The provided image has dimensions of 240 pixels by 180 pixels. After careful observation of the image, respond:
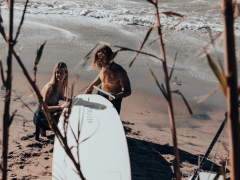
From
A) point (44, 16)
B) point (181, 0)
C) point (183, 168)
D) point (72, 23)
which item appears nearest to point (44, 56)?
point (72, 23)

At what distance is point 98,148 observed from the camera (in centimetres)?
578

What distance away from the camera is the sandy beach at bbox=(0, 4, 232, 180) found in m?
6.80

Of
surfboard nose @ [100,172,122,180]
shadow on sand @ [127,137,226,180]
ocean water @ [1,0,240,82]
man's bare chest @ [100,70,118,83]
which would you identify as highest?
man's bare chest @ [100,70,118,83]

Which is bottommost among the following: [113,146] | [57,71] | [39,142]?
[39,142]

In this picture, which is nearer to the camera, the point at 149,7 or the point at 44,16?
the point at 44,16

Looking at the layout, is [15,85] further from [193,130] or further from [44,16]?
[44,16]

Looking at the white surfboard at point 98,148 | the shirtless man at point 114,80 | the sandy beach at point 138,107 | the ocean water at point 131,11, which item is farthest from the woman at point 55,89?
the ocean water at point 131,11

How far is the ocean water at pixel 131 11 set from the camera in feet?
50.1

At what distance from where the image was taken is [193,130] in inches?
317

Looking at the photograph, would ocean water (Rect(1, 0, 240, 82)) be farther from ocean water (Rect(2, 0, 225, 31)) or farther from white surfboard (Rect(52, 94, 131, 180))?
white surfboard (Rect(52, 94, 131, 180))

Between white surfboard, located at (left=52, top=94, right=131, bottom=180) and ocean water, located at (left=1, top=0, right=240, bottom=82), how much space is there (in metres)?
7.41

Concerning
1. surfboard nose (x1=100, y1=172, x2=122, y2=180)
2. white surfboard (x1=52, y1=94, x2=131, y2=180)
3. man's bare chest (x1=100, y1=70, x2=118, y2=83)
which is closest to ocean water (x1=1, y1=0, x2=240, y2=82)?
man's bare chest (x1=100, y1=70, x2=118, y2=83)

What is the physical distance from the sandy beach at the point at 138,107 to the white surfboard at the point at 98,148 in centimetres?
72

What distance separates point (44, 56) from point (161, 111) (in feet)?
12.3
